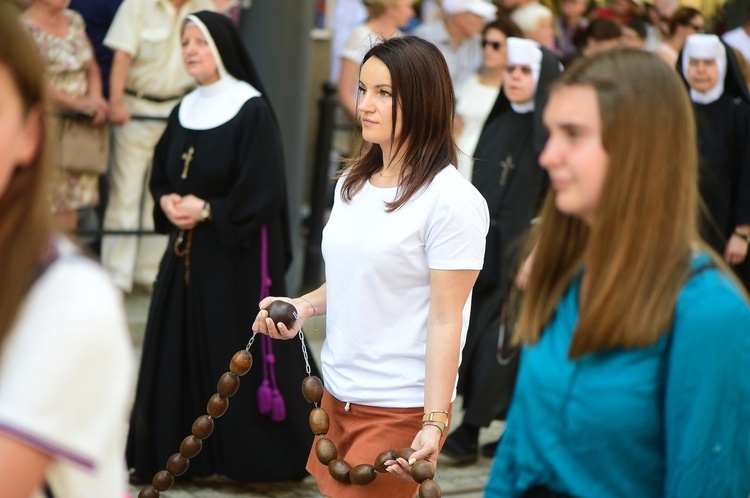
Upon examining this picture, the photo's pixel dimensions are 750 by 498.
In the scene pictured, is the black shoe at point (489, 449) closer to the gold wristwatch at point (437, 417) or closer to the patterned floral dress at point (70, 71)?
the patterned floral dress at point (70, 71)

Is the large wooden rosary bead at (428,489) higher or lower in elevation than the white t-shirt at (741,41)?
lower

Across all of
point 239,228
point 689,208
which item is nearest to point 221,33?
point 239,228

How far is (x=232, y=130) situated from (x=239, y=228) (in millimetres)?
445

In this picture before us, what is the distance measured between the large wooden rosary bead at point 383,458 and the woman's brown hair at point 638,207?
3.98ft

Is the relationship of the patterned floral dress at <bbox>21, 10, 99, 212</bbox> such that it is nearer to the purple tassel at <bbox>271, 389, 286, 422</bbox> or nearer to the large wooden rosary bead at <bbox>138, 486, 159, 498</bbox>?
the purple tassel at <bbox>271, 389, 286, 422</bbox>

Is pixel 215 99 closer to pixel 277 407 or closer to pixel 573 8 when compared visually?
pixel 277 407

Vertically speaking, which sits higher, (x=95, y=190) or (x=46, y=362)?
(x=46, y=362)

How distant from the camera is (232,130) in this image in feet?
17.5

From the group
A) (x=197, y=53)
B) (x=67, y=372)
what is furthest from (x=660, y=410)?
(x=197, y=53)

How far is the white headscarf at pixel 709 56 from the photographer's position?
7129 millimetres

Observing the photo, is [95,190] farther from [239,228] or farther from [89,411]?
[89,411]

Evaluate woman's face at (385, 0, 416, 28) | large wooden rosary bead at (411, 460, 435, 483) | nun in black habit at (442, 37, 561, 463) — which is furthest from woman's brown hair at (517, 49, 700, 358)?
woman's face at (385, 0, 416, 28)

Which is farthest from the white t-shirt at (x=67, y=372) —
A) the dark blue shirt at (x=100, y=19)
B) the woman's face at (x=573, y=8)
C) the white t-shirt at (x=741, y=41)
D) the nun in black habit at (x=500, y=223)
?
the white t-shirt at (x=741, y=41)

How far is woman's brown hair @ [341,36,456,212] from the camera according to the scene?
3.48 m
